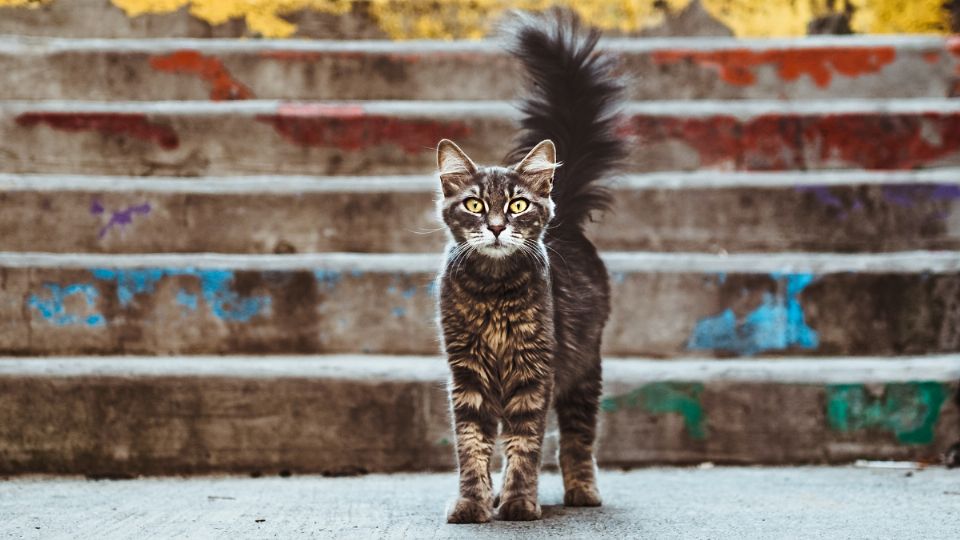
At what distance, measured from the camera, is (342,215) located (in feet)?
13.0

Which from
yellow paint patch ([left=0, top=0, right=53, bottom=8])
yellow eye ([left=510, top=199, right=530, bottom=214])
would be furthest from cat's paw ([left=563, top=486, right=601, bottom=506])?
yellow paint patch ([left=0, top=0, right=53, bottom=8])

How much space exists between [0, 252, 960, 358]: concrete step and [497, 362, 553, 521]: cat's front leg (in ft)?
3.63

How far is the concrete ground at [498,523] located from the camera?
7.87 feet

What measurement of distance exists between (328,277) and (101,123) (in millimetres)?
1289

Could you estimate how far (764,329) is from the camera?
3746 millimetres

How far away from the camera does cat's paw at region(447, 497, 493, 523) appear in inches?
99.1

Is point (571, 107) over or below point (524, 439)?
over

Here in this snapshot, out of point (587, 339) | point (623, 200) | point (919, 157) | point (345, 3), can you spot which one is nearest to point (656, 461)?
point (587, 339)

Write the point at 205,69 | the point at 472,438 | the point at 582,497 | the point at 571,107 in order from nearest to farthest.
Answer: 1. the point at 472,438
2. the point at 582,497
3. the point at 571,107
4. the point at 205,69

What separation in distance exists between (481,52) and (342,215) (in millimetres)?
1202

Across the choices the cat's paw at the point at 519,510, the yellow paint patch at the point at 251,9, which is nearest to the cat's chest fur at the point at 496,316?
the cat's paw at the point at 519,510

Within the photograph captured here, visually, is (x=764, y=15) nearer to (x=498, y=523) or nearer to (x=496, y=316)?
(x=496, y=316)

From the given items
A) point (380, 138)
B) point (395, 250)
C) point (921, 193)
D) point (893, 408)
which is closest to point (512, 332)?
point (395, 250)

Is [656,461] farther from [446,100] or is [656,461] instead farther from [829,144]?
[446,100]
